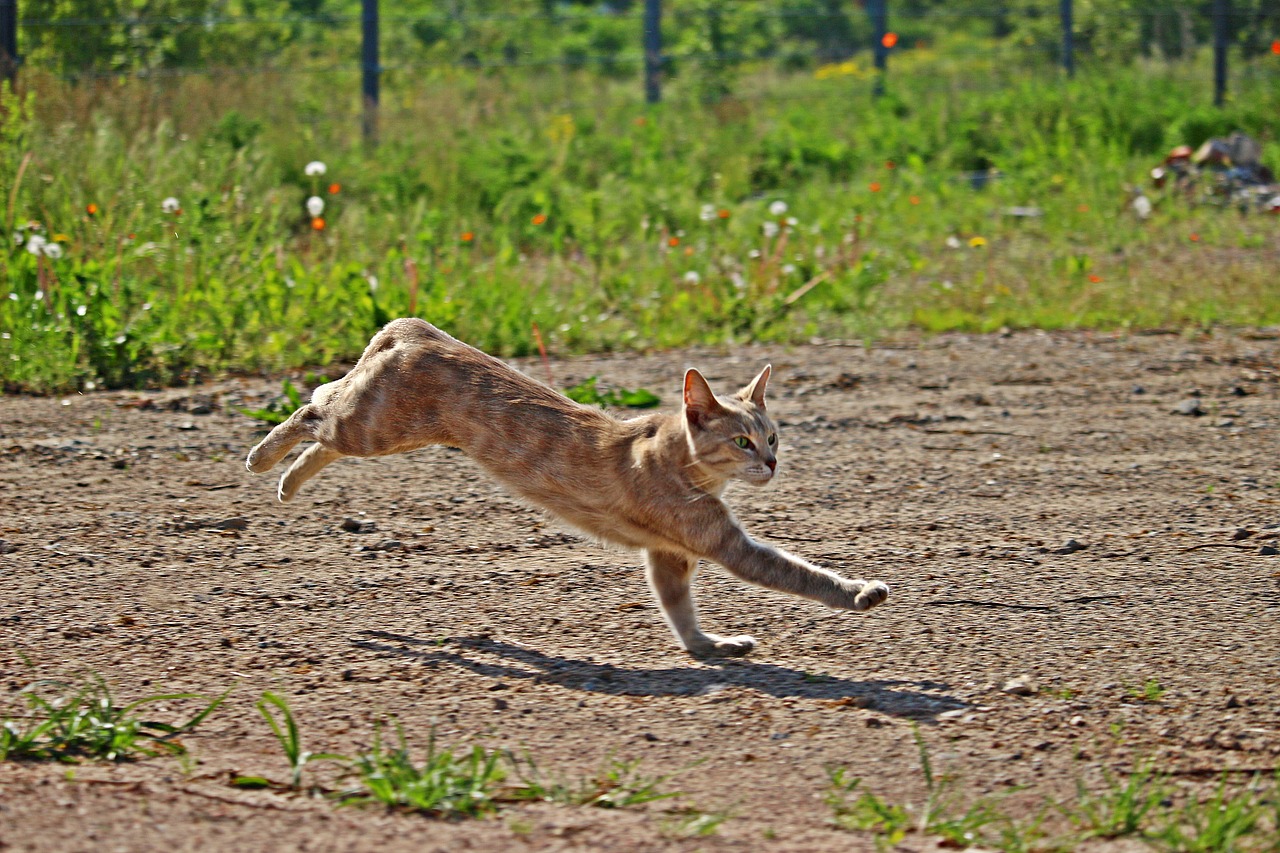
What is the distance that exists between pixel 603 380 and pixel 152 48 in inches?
253

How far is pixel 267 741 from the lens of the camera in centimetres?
346

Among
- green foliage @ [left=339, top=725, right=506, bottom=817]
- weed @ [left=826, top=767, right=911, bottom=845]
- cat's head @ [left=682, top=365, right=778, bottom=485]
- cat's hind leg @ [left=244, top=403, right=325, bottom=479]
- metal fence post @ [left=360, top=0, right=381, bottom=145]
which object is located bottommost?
weed @ [left=826, top=767, right=911, bottom=845]

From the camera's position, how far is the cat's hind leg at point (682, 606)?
4188 mm

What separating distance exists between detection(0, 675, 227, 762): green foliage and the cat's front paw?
1.35m

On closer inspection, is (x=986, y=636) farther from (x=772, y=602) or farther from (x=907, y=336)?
(x=907, y=336)

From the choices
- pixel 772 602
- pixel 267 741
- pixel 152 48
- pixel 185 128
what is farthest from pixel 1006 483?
pixel 152 48

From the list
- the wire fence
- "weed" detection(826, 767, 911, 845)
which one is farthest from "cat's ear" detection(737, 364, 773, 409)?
the wire fence

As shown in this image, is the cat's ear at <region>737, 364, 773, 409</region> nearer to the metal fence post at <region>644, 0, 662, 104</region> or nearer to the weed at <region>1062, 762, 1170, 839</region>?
the weed at <region>1062, 762, 1170, 839</region>

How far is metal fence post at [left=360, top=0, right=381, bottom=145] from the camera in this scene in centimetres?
1191

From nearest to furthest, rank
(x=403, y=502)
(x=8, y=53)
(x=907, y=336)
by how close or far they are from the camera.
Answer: (x=403, y=502), (x=907, y=336), (x=8, y=53)

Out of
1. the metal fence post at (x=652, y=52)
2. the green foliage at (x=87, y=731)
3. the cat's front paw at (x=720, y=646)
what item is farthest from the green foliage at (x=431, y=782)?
the metal fence post at (x=652, y=52)

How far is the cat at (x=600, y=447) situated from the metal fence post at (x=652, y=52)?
9.13 meters

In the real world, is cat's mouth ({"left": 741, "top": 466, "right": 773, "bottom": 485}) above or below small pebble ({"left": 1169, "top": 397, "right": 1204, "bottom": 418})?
above

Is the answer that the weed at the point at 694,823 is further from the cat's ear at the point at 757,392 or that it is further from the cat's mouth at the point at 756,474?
the cat's ear at the point at 757,392
